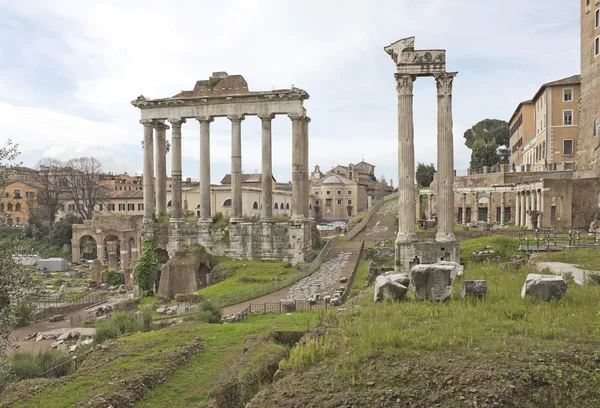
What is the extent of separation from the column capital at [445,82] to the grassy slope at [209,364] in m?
10.5

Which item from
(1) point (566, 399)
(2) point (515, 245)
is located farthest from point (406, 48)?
(1) point (566, 399)

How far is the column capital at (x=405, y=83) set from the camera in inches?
773

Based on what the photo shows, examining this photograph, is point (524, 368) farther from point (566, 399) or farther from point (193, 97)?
point (193, 97)

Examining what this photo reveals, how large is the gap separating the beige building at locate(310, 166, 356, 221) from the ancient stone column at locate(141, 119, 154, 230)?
1980 inches

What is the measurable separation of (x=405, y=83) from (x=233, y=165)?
11004 millimetres

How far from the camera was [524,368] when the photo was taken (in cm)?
696

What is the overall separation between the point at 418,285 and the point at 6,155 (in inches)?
378

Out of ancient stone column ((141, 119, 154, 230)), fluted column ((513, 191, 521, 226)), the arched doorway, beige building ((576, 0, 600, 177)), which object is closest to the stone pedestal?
ancient stone column ((141, 119, 154, 230))

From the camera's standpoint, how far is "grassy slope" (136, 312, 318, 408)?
9406mm

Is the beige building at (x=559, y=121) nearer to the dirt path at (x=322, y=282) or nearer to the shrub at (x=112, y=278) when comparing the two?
the dirt path at (x=322, y=282)

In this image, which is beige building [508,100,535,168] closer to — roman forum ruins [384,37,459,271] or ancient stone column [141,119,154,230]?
roman forum ruins [384,37,459,271]

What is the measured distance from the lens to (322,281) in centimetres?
2206

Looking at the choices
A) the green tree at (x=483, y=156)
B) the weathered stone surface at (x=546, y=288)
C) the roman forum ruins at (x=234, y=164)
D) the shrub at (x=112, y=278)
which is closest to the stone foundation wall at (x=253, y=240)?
the roman forum ruins at (x=234, y=164)

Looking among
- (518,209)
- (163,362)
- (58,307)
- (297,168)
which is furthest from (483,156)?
(163,362)
